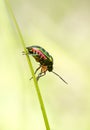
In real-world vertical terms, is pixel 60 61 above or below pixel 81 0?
below

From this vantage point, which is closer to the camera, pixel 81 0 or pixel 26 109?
pixel 26 109

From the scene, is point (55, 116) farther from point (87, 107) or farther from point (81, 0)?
point (81, 0)

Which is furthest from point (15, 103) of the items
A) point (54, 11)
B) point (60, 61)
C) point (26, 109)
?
point (54, 11)

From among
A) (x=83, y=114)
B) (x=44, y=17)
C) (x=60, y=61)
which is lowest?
(x=83, y=114)

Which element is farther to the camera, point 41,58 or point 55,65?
point 55,65

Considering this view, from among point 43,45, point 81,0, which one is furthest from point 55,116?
point 81,0

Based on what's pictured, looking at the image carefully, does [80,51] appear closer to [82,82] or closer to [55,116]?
[82,82]
